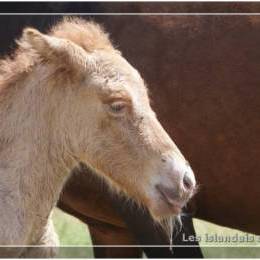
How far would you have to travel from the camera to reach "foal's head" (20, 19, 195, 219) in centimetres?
539

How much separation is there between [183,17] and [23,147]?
1695mm

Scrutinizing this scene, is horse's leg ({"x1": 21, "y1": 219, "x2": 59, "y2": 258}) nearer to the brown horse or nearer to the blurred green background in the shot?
the brown horse

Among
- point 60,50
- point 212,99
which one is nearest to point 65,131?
point 60,50

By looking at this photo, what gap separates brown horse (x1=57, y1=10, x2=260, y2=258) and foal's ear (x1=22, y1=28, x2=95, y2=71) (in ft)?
4.02

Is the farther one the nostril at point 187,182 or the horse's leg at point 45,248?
the horse's leg at point 45,248

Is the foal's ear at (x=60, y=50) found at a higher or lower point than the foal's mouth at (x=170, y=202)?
higher

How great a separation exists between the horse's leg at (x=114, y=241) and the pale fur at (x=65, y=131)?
1.60 metres

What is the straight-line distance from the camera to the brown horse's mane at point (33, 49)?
5.56m

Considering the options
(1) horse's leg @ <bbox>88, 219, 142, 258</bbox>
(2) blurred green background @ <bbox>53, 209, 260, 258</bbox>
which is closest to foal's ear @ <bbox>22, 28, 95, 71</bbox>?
(2) blurred green background @ <bbox>53, 209, 260, 258</bbox>

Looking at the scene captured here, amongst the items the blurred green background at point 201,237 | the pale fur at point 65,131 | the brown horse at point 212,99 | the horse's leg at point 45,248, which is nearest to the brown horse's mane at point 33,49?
the pale fur at point 65,131

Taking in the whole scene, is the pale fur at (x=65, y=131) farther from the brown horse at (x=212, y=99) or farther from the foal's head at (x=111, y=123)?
the brown horse at (x=212, y=99)

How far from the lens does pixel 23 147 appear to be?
550cm

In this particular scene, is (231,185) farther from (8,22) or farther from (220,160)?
(8,22)

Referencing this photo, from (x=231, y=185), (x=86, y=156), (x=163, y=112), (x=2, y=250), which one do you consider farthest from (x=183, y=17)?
(x=2, y=250)
